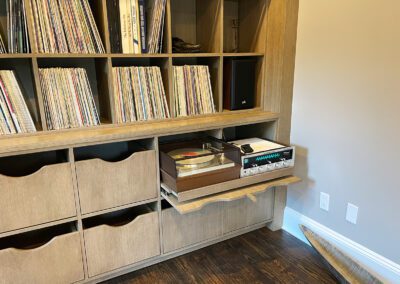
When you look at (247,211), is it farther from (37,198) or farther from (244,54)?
(37,198)

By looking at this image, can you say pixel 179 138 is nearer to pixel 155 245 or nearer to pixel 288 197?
pixel 155 245

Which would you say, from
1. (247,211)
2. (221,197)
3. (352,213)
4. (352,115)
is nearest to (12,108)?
(221,197)

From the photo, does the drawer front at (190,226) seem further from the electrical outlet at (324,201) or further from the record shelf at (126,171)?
the electrical outlet at (324,201)

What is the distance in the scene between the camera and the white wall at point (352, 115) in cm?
151

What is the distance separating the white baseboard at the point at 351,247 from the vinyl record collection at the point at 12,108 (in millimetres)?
1701

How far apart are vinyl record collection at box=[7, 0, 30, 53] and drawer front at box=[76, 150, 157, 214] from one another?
589 mm

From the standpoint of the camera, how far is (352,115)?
5.50ft

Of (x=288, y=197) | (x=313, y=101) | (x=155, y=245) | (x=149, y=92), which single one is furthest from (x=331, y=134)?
(x=155, y=245)

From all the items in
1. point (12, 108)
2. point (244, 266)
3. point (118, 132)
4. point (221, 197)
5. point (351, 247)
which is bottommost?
point (244, 266)

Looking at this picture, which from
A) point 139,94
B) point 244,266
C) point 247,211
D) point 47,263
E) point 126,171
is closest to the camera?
point 47,263

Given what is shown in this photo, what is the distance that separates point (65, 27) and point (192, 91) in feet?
2.45

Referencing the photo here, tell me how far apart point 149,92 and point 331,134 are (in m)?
1.07

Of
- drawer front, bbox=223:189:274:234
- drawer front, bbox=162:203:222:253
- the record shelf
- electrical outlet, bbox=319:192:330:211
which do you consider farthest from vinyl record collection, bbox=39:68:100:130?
electrical outlet, bbox=319:192:330:211

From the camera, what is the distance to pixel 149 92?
172cm
